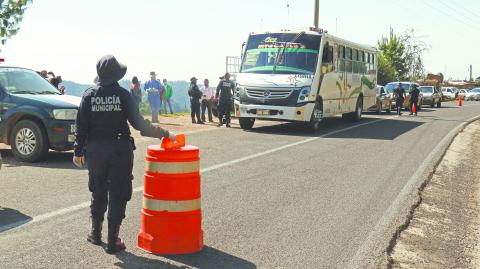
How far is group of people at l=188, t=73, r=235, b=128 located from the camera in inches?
805

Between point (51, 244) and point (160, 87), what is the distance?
1719 centimetres

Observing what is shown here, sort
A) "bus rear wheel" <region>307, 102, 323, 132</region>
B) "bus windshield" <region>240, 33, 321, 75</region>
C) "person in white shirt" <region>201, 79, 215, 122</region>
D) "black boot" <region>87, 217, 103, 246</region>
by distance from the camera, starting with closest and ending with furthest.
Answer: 1. "black boot" <region>87, 217, 103, 246</region>
2. "bus windshield" <region>240, 33, 321, 75</region>
3. "bus rear wheel" <region>307, 102, 323, 132</region>
4. "person in white shirt" <region>201, 79, 215, 122</region>

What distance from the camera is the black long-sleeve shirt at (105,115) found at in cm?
532

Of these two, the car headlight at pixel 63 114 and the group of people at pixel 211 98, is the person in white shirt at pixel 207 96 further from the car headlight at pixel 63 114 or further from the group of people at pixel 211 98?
the car headlight at pixel 63 114

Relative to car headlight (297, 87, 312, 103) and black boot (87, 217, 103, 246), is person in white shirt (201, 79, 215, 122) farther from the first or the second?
black boot (87, 217, 103, 246)

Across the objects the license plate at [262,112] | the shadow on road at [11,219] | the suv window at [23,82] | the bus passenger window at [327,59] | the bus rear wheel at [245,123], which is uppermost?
the bus passenger window at [327,59]

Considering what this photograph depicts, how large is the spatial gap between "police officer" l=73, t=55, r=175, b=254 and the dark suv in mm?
5896

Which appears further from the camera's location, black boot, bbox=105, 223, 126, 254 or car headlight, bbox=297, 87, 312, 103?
car headlight, bbox=297, 87, 312, 103

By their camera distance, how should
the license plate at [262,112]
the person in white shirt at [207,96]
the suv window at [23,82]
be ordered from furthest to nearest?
the person in white shirt at [207,96]
the license plate at [262,112]
the suv window at [23,82]

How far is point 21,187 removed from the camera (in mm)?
8492

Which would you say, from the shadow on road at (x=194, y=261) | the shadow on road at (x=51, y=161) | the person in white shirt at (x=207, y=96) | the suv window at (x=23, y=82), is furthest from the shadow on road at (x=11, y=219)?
the person in white shirt at (x=207, y=96)

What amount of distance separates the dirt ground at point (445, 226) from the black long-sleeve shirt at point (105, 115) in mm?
2629

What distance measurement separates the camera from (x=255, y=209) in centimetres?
738

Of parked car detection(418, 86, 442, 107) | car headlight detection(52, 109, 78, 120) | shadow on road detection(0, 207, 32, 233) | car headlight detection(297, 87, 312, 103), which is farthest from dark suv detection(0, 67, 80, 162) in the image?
parked car detection(418, 86, 442, 107)
